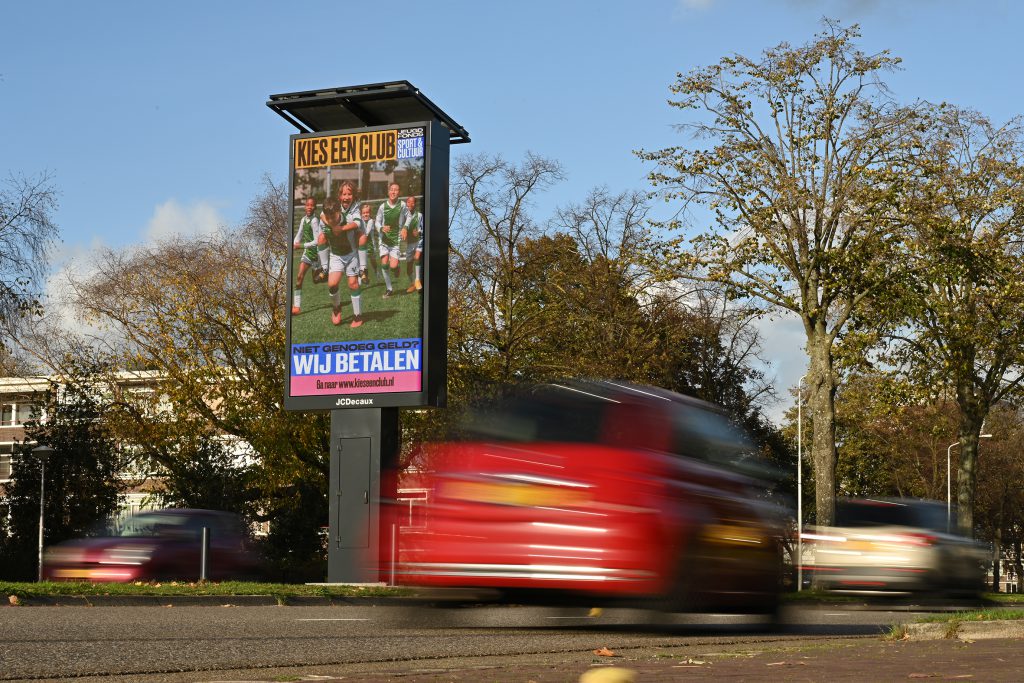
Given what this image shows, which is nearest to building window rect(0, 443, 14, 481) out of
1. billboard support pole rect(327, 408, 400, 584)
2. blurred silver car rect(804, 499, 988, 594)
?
billboard support pole rect(327, 408, 400, 584)

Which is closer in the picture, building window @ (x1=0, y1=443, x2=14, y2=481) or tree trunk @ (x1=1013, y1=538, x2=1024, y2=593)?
tree trunk @ (x1=1013, y1=538, x2=1024, y2=593)

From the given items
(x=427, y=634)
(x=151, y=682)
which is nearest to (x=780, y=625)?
(x=427, y=634)

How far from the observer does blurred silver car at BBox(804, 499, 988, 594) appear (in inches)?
739

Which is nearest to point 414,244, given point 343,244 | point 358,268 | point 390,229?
point 390,229

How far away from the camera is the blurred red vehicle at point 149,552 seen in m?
22.8

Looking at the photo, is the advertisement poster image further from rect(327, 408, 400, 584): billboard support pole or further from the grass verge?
the grass verge

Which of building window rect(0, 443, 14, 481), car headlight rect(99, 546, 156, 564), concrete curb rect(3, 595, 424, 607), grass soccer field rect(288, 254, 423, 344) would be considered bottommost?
concrete curb rect(3, 595, 424, 607)

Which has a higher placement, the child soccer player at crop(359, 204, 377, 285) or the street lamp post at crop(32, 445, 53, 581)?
the child soccer player at crop(359, 204, 377, 285)

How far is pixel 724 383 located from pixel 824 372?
19927mm

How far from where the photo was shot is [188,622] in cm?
1219

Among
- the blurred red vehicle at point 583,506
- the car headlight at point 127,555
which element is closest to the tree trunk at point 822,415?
the car headlight at point 127,555

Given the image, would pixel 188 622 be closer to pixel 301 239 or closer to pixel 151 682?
pixel 151 682

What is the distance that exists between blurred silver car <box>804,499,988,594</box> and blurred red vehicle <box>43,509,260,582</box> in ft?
35.2

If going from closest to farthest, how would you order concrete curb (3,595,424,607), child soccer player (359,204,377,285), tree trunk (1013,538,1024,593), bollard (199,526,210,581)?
concrete curb (3,595,424,607)
bollard (199,526,210,581)
child soccer player (359,204,377,285)
tree trunk (1013,538,1024,593)
